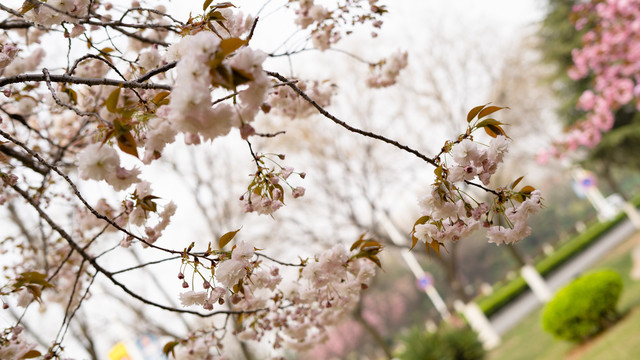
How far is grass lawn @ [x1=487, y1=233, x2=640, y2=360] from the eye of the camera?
482cm

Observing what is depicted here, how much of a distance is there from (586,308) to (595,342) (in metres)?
0.42

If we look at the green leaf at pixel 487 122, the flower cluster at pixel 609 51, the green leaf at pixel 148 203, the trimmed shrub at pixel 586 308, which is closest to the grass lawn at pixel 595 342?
the trimmed shrub at pixel 586 308

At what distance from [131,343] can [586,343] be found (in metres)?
8.29

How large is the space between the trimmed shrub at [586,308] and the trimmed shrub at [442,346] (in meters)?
1.67

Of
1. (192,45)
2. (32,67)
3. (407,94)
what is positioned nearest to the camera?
(192,45)

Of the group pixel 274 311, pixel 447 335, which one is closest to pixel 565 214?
pixel 447 335

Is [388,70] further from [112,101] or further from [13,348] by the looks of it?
[13,348]

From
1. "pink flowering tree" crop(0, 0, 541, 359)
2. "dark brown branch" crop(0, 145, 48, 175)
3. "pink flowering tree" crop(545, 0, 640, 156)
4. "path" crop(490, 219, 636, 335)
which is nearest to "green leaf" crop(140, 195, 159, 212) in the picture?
"pink flowering tree" crop(0, 0, 541, 359)

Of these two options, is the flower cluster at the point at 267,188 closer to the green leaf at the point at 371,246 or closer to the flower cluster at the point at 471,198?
the green leaf at the point at 371,246

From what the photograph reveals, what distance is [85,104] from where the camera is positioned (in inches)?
96.5

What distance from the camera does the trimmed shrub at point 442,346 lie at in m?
7.08

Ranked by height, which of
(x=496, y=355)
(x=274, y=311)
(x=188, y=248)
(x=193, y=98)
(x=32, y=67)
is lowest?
(x=496, y=355)

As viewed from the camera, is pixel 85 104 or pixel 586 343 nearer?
pixel 85 104

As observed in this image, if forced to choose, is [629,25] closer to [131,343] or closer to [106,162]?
[106,162]
